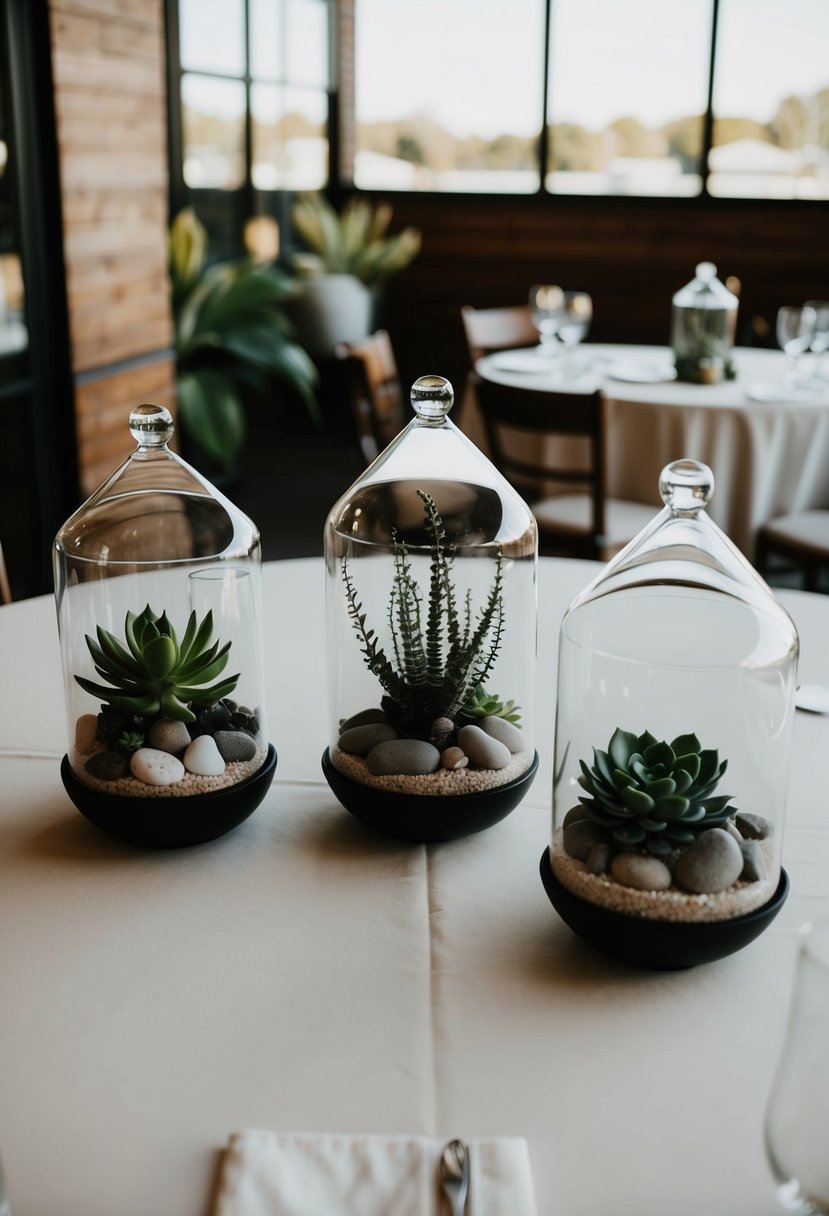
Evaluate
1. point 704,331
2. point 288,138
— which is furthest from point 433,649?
point 288,138

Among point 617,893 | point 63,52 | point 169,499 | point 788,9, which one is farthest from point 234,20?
point 617,893

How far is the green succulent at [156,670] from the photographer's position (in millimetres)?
925

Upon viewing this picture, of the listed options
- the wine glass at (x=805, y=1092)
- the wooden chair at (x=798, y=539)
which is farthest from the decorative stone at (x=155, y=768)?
the wooden chair at (x=798, y=539)

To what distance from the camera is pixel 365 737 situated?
0.97 m

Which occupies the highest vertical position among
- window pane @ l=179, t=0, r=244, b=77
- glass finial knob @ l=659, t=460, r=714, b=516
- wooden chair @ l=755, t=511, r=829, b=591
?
window pane @ l=179, t=0, r=244, b=77

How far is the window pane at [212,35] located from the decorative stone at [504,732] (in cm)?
448

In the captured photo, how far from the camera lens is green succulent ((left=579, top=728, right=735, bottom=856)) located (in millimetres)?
781

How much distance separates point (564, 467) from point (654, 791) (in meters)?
2.49

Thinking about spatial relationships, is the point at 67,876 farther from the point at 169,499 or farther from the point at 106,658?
the point at 169,499

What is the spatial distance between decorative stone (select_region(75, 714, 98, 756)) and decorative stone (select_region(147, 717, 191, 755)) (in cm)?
5

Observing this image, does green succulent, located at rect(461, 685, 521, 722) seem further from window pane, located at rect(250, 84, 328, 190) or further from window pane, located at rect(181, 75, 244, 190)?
window pane, located at rect(250, 84, 328, 190)

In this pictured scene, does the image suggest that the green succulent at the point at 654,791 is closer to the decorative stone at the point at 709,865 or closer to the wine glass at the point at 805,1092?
the decorative stone at the point at 709,865

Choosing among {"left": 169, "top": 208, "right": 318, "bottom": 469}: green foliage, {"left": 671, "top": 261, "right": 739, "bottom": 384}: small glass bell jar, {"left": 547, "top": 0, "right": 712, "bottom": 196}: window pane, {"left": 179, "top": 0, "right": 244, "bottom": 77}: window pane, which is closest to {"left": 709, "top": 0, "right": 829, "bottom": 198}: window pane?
{"left": 547, "top": 0, "right": 712, "bottom": 196}: window pane

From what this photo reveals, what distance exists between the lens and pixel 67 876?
908 millimetres
